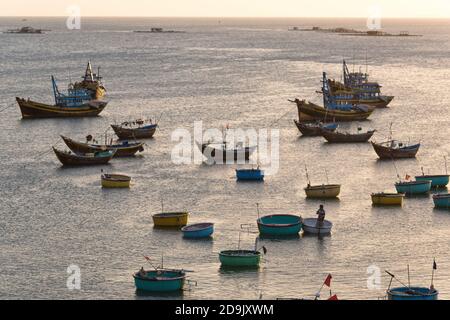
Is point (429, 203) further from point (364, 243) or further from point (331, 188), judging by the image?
point (364, 243)

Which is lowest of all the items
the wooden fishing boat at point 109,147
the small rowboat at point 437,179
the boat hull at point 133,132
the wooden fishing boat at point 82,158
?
the small rowboat at point 437,179

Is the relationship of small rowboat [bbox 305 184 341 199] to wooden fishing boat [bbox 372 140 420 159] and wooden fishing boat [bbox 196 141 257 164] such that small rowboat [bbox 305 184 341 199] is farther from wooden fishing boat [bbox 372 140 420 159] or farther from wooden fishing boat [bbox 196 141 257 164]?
wooden fishing boat [bbox 372 140 420 159]

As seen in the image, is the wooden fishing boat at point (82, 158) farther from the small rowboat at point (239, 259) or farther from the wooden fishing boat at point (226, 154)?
the small rowboat at point (239, 259)

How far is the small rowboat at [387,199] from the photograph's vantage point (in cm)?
4259

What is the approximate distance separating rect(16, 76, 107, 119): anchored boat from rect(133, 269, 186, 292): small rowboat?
180 ft

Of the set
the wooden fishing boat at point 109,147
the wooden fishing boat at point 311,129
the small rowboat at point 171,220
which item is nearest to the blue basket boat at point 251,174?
the wooden fishing boat at point 109,147

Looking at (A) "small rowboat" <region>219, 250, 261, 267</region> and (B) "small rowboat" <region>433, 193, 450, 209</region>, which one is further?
(B) "small rowboat" <region>433, 193, 450, 209</region>

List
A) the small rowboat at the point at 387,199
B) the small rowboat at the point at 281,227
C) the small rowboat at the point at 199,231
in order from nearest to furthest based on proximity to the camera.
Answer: the small rowboat at the point at 199,231, the small rowboat at the point at 281,227, the small rowboat at the point at 387,199

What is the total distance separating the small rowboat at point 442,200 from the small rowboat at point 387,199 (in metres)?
1.65

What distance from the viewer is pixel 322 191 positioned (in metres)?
44.2

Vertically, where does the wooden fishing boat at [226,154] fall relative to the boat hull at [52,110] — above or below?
below

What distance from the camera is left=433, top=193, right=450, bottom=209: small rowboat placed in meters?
42.1

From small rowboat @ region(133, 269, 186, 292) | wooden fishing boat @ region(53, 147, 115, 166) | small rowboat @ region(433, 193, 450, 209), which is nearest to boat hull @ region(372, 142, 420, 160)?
small rowboat @ region(433, 193, 450, 209)

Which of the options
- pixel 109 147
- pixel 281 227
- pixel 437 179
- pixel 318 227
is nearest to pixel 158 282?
pixel 281 227
